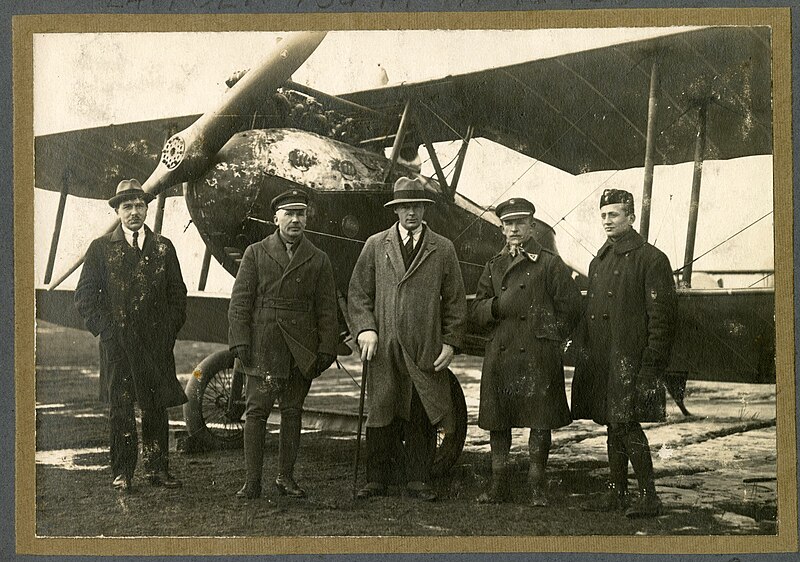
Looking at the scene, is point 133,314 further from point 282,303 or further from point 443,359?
point 443,359

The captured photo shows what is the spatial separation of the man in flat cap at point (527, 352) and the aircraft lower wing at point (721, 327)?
0.29 m

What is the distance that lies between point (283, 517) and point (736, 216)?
3.14 metres

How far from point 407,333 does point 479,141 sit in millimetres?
1254

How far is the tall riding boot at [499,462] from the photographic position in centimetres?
489

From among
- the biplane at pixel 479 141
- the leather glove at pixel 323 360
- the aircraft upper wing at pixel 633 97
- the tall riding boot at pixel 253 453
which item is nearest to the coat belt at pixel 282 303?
the leather glove at pixel 323 360

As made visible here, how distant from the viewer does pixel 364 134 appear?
544 centimetres

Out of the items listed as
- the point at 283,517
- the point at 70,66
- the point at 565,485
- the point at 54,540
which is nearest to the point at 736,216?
the point at 565,485

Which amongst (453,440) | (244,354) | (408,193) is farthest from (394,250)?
(453,440)

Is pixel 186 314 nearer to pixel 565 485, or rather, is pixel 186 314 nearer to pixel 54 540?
pixel 54 540

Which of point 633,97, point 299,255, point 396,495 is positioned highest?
point 633,97

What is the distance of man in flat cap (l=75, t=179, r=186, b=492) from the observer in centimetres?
499

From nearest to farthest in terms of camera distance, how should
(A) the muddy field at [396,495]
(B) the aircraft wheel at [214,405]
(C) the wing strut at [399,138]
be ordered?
(A) the muddy field at [396,495] → (C) the wing strut at [399,138] → (B) the aircraft wheel at [214,405]

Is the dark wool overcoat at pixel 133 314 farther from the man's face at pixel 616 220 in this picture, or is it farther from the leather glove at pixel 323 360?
the man's face at pixel 616 220

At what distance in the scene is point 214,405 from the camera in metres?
5.71
